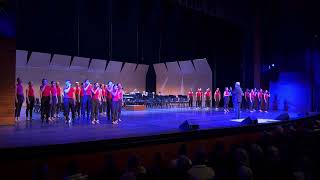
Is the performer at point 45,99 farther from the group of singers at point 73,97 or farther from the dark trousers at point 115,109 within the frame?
the dark trousers at point 115,109

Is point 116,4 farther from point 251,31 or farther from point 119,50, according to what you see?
point 251,31

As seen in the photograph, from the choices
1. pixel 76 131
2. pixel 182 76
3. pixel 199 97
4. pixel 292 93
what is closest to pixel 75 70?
pixel 182 76

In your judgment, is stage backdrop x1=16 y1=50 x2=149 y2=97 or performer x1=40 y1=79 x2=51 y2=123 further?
stage backdrop x1=16 y1=50 x2=149 y2=97

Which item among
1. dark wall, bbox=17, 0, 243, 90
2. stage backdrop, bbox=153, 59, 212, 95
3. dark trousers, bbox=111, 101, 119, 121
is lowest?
dark trousers, bbox=111, 101, 119, 121

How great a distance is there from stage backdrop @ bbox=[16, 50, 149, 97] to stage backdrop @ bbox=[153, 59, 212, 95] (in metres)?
1.53

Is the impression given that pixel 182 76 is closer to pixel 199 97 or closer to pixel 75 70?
pixel 199 97

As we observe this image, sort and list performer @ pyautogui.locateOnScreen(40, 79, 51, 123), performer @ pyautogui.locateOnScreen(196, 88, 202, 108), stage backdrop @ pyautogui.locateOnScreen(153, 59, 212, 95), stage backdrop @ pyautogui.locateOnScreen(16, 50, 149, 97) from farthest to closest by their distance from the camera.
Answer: stage backdrop @ pyautogui.locateOnScreen(153, 59, 212, 95) < performer @ pyautogui.locateOnScreen(196, 88, 202, 108) < stage backdrop @ pyautogui.locateOnScreen(16, 50, 149, 97) < performer @ pyautogui.locateOnScreen(40, 79, 51, 123)

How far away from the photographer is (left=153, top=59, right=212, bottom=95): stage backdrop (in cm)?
2381

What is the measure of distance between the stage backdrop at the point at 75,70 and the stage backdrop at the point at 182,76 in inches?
60.3

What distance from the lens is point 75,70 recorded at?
2178 cm

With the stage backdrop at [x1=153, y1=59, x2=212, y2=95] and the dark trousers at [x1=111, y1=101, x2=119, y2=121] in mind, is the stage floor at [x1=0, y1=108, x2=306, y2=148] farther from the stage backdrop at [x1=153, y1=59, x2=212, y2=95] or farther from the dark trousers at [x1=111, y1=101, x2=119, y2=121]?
the stage backdrop at [x1=153, y1=59, x2=212, y2=95]

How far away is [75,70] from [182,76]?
868cm

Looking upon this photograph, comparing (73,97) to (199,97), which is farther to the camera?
(199,97)

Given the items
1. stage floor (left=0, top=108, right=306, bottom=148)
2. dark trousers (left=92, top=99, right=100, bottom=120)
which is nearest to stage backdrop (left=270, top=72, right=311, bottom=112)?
stage floor (left=0, top=108, right=306, bottom=148)
